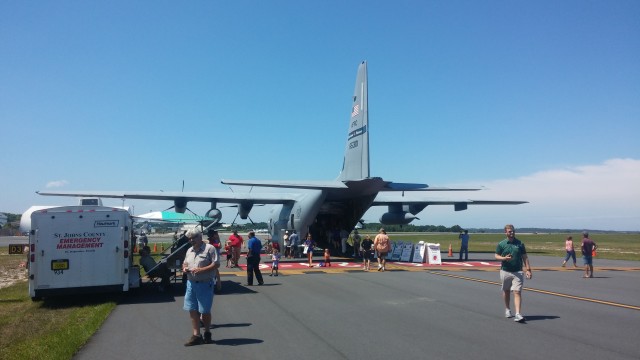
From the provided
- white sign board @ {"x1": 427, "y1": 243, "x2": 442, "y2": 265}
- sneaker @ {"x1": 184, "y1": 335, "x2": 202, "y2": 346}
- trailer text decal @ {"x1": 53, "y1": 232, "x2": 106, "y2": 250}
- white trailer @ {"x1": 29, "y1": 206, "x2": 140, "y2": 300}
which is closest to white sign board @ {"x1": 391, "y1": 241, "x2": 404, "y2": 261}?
white sign board @ {"x1": 427, "y1": 243, "x2": 442, "y2": 265}

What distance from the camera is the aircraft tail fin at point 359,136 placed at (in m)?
21.7

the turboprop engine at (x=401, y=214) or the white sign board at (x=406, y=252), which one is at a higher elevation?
the turboprop engine at (x=401, y=214)

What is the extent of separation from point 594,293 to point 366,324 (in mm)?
7613

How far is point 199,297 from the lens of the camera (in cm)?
752

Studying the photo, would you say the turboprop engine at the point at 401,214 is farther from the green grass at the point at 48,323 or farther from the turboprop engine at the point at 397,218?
the green grass at the point at 48,323

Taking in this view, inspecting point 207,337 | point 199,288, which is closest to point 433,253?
point 207,337

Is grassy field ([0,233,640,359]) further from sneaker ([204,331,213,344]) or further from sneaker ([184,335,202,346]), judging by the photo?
sneaker ([204,331,213,344])

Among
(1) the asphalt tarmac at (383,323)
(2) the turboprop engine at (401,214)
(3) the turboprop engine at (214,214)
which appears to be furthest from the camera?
(2) the turboprop engine at (401,214)

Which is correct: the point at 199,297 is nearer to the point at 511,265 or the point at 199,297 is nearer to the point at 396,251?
the point at 511,265

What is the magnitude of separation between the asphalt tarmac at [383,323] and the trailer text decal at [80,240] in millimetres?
1603

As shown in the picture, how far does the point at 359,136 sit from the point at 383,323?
14220 mm

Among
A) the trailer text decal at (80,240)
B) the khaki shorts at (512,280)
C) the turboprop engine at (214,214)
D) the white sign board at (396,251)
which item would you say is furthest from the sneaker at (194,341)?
the turboprop engine at (214,214)

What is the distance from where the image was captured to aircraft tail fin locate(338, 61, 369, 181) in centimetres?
2170

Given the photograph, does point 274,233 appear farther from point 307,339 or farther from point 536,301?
point 307,339
